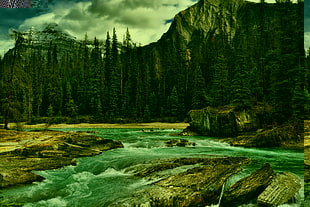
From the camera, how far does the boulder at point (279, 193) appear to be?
583cm

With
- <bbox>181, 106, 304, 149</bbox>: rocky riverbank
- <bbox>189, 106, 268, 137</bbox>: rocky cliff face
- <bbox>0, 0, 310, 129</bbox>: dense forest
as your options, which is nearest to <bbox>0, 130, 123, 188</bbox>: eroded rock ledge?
<bbox>181, 106, 304, 149</bbox>: rocky riverbank

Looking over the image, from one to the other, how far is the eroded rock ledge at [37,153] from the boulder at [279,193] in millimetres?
6899

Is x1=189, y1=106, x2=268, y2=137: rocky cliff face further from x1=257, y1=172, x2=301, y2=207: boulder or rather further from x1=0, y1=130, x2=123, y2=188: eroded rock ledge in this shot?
x1=257, y1=172, x2=301, y2=207: boulder

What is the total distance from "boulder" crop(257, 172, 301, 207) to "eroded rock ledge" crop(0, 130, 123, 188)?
22.6ft

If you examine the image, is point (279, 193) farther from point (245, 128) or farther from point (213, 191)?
point (245, 128)

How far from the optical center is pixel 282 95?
64.8ft

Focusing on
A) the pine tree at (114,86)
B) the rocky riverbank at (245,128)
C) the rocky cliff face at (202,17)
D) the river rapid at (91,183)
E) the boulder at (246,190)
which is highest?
the rocky cliff face at (202,17)

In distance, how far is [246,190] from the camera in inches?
247

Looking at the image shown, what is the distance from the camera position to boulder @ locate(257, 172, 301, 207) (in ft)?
19.1

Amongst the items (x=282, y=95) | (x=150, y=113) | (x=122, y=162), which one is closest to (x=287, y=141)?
(x=282, y=95)

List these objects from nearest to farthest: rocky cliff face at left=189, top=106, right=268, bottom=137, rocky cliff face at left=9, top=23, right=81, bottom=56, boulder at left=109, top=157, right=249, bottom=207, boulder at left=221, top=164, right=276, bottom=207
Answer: boulder at left=109, top=157, right=249, bottom=207
boulder at left=221, top=164, right=276, bottom=207
rocky cliff face at left=9, top=23, right=81, bottom=56
rocky cliff face at left=189, top=106, right=268, bottom=137

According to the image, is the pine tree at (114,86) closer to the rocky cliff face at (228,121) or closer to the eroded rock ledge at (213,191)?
the rocky cliff face at (228,121)

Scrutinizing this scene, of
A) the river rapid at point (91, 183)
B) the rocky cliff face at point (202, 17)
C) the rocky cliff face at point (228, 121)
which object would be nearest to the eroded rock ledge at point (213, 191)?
the river rapid at point (91, 183)

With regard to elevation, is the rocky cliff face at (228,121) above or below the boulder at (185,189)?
above
